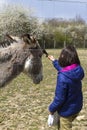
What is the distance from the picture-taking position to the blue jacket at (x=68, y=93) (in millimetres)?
5367

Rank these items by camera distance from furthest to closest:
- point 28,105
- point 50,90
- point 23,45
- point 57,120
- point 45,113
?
point 50,90
point 28,105
point 45,113
point 23,45
point 57,120

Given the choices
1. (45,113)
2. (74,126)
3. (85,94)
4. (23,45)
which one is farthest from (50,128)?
(85,94)

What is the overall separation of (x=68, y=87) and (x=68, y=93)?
4.0 inches

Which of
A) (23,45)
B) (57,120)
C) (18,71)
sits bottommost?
(57,120)

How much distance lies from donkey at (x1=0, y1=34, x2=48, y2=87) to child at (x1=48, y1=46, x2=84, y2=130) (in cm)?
78

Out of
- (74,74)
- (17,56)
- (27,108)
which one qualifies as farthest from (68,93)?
(27,108)

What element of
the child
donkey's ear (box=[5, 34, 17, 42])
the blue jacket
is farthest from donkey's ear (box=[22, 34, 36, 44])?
the blue jacket

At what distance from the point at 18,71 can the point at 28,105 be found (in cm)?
312

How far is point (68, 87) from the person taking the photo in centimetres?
540

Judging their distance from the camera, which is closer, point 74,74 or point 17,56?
point 74,74

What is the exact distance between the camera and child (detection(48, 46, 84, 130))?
5.38m

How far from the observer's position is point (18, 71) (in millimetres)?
6324

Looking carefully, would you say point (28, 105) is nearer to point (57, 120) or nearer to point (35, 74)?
point (35, 74)

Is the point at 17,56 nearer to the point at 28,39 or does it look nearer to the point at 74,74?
the point at 28,39
